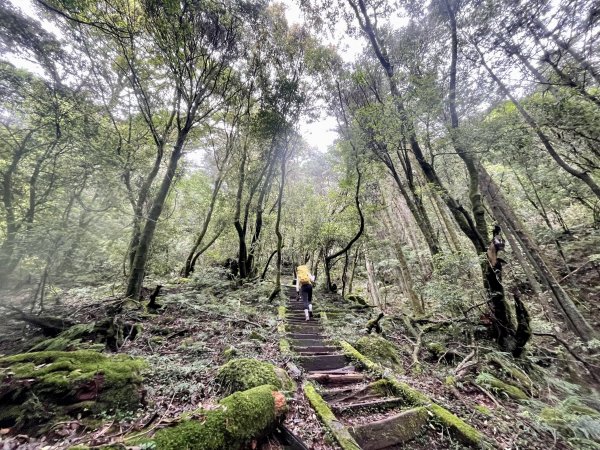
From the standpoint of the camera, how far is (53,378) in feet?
10.5

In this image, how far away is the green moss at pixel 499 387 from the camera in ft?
16.5

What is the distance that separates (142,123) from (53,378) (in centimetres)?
1150

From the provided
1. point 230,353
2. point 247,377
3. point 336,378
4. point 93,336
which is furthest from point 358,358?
point 93,336

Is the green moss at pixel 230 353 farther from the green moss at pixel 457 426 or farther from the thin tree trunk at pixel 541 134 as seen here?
the thin tree trunk at pixel 541 134

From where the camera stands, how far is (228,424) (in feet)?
8.85

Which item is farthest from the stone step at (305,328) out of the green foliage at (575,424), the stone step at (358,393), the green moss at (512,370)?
the green foliage at (575,424)

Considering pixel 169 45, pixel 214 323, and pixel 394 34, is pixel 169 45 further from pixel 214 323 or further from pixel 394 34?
pixel 214 323

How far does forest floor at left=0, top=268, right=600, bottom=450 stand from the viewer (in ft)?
9.95

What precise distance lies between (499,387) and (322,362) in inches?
142

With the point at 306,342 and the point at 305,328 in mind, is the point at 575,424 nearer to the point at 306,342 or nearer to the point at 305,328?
the point at 306,342

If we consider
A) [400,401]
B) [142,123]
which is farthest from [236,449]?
[142,123]

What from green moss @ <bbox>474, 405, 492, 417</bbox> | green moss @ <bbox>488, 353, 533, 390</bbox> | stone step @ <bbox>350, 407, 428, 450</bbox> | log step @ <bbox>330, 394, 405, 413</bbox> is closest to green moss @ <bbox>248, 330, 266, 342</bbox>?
log step @ <bbox>330, 394, 405, 413</bbox>

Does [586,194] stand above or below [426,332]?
above

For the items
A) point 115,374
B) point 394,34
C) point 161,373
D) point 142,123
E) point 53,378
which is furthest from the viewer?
point 142,123
